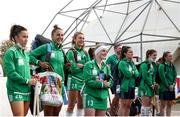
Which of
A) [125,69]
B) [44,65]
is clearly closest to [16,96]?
[44,65]

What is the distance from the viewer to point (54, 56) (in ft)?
22.0

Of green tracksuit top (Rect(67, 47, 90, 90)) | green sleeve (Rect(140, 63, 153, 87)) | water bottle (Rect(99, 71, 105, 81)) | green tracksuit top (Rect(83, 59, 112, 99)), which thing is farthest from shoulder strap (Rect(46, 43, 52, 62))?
green sleeve (Rect(140, 63, 153, 87))

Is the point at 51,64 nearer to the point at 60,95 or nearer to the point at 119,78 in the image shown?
the point at 60,95

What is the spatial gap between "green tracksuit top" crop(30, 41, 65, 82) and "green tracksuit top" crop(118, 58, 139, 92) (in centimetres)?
226

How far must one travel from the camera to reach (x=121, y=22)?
96.4 ft

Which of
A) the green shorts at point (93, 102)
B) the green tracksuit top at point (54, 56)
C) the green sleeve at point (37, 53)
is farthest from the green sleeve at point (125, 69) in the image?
the green sleeve at point (37, 53)

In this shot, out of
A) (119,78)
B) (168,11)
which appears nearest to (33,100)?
(119,78)

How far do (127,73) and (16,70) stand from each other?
11.2 ft

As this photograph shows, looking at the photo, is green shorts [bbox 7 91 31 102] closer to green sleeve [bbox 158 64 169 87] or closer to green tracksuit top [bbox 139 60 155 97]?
green tracksuit top [bbox 139 60 155 97]

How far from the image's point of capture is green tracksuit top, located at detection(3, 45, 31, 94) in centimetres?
576

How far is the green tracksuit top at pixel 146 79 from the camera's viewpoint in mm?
9570

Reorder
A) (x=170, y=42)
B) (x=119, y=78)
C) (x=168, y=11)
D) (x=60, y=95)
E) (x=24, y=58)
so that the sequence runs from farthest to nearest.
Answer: (x=168, y=11) < (x=170, y=42) < (x=119, y=78) < (x=60, y=95) < (x=24, y=58)

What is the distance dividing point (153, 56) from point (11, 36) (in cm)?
448

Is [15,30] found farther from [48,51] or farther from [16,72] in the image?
[48,51]
